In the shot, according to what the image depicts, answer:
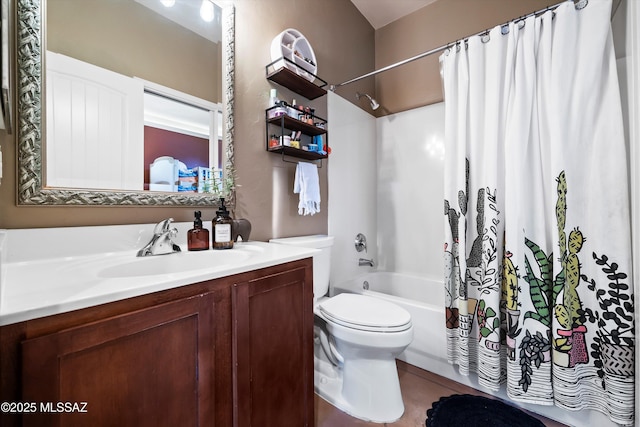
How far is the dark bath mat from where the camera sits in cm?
123

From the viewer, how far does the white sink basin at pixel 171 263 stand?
833mm

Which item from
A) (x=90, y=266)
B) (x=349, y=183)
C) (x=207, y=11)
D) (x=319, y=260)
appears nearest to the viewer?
(x=90, y=266)

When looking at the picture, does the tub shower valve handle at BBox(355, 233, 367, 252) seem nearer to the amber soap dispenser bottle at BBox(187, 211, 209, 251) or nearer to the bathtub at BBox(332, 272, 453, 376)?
the bathtub at BBox(332, 272, 453, 376)

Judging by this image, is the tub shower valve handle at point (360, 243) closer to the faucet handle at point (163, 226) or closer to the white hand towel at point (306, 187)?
the white hand towel at point (306, 187)

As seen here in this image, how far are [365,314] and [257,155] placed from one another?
3.35ft

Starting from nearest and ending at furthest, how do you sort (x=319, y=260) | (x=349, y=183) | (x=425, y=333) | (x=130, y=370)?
(x=130, y=370)
(x=319, y=260)
(x=425, y=333)
(x=349, y=183)

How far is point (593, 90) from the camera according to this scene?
116 centimetres

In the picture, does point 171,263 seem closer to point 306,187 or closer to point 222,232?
point 222,232

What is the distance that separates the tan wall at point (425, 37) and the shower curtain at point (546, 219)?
0.66 metres

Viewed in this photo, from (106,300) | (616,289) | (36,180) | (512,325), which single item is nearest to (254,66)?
(36,180)

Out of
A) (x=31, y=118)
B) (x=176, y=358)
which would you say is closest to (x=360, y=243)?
(x=176, y=358)

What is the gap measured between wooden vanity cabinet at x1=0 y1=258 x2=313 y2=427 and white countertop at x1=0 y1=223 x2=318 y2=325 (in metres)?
0.03

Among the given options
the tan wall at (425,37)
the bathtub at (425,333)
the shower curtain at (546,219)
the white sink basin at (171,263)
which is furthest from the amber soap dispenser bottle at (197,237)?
the tan wall at (425,37)

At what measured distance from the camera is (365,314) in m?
1.28
